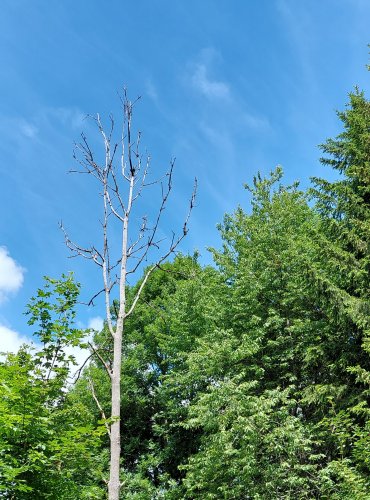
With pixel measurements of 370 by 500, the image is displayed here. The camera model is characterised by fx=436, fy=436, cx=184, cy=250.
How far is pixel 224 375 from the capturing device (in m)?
13.6

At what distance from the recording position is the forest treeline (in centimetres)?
586

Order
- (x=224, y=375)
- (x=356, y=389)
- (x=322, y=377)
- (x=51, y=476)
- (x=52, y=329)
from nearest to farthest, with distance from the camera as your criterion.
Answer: (x=51, y=476) → (x=52, y=329) → (x=356, y=389) → (x=322, y=377) → (x=224, y=375)

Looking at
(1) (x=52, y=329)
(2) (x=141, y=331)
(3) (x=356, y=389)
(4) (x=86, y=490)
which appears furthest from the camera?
(2) (x=141, y=331)

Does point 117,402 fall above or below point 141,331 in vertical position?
below

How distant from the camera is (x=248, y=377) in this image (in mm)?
13945

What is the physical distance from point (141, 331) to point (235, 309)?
805 centimetres

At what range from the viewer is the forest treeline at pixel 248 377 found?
231 inches

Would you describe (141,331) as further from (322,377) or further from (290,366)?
(322,377)

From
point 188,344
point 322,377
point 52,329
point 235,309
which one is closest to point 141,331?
point 188,344

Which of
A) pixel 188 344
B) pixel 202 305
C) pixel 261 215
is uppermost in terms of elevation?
pixel 261 215

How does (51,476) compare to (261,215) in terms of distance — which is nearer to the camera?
(51,476)

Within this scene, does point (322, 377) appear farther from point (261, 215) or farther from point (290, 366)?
point (261, 215)

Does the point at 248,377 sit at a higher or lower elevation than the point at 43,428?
higher

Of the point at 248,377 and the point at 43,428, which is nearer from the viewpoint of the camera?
the point at 43,428
